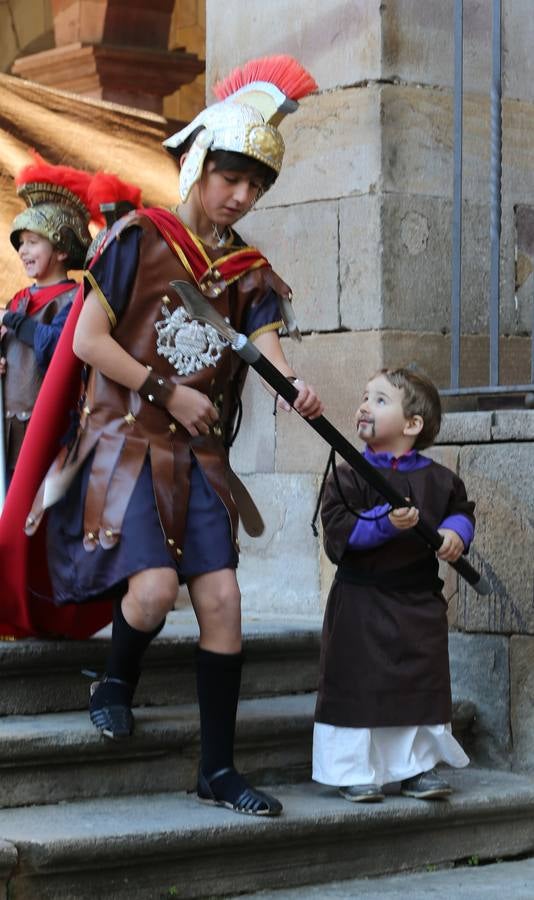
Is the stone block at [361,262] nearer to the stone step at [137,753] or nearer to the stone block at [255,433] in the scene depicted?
the stone block at [255,433]

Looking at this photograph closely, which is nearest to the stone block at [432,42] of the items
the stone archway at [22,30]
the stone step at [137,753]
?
the stone step at [137,753]

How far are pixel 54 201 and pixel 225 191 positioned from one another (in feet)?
4.07

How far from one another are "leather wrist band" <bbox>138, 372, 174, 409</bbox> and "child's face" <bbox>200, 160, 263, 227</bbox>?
0.44 m

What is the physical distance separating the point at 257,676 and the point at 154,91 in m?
6.54

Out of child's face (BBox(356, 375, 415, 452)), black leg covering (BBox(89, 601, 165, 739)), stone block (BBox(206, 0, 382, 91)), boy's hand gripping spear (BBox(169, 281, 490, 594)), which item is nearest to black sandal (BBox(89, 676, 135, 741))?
black leg covering (BBox(89, 601, 165, 739))

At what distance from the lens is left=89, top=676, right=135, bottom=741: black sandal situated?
4.11 m

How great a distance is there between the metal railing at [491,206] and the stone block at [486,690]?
764 mm

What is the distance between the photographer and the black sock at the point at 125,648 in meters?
4.08

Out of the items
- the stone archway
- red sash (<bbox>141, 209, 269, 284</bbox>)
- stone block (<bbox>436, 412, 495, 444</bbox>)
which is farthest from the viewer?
the stone archway

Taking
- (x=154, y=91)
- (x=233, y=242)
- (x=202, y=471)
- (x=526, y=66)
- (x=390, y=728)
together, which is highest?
(x=154, y=91)

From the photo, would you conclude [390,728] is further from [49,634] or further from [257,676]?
[49,634]

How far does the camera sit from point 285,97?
4203 mm

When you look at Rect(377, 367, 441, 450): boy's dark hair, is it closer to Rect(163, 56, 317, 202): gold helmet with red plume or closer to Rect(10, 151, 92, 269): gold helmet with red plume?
Rect(163, 56, 317, 202): gold helmet with red plume

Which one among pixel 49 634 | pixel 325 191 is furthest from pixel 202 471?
pixel 325 191
